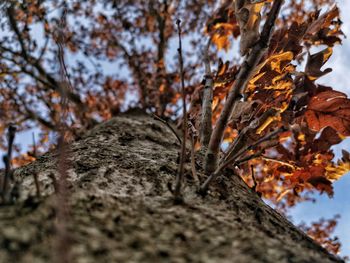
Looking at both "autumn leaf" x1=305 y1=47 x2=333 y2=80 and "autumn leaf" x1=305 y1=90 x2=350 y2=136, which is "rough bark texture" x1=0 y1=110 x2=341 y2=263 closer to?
"autumn leaf" x1=305 y1=90 x2=350 y2=136

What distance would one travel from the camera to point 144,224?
3.08ft

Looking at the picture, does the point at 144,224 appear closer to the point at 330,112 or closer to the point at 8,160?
the point at 8,160

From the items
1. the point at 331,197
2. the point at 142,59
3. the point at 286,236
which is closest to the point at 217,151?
the point at 286,236

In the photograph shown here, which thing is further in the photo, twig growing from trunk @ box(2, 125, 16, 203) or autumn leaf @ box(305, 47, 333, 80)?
autumn leaf @ box(305, 47, 333, 80)

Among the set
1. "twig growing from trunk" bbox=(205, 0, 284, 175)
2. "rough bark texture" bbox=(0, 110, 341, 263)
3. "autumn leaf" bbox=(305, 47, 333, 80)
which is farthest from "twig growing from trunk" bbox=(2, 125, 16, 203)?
"autumn leaf" bbox=(305, 47, 333, 80)

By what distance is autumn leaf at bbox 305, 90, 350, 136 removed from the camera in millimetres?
1496

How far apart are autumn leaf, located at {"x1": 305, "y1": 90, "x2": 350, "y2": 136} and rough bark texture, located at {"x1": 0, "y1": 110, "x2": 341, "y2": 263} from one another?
491 millimetres

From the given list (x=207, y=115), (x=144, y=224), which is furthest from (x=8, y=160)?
(x=207, y=115)

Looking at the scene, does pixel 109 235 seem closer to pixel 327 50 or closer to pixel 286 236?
pixel 286 236

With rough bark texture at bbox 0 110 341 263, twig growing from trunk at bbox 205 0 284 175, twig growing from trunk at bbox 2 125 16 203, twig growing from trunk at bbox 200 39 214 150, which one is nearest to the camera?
rough bark texture at bbox 0 110 341 263

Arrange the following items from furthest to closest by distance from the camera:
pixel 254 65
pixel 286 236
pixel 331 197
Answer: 1. pixel 331 197
2. pixel 254 65
3. pixel 286 236

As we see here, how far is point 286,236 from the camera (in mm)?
1107

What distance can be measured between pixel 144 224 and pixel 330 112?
1.10 meters

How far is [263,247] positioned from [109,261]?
43 centimetres
